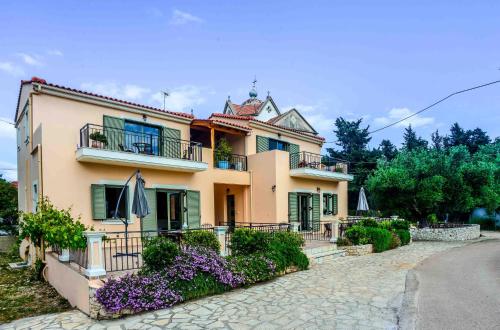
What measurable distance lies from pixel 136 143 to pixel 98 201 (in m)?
2.65

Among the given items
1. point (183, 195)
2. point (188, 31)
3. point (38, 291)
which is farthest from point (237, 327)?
point (188, 31)

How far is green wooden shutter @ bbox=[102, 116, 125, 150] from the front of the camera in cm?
1280

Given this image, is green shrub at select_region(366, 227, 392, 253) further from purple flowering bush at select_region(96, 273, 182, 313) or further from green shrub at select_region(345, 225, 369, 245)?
purple flowering bush at select_region(96, 273, 182, 313)

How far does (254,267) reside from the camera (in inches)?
351

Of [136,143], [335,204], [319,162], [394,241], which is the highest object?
[136,143]

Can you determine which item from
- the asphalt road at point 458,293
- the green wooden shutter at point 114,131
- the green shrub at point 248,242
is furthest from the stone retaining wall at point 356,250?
the green wooden shutter at point 114,131

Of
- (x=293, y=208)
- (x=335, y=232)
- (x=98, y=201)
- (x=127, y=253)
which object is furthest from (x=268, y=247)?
(x=293, y=208)

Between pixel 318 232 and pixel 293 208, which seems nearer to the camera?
pixel 293 208

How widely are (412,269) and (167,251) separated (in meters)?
8.05

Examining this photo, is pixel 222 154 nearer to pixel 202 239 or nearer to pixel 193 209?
pixel 193 209

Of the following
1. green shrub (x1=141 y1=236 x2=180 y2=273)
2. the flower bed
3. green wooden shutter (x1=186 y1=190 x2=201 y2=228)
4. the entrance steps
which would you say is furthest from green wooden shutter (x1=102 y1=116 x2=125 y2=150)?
the entrance steps

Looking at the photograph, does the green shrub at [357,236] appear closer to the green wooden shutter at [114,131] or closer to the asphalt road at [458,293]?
the asphalt road at [458,293]

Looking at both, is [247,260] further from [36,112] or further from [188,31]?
[188,31]

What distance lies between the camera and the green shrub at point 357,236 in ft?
47.1
